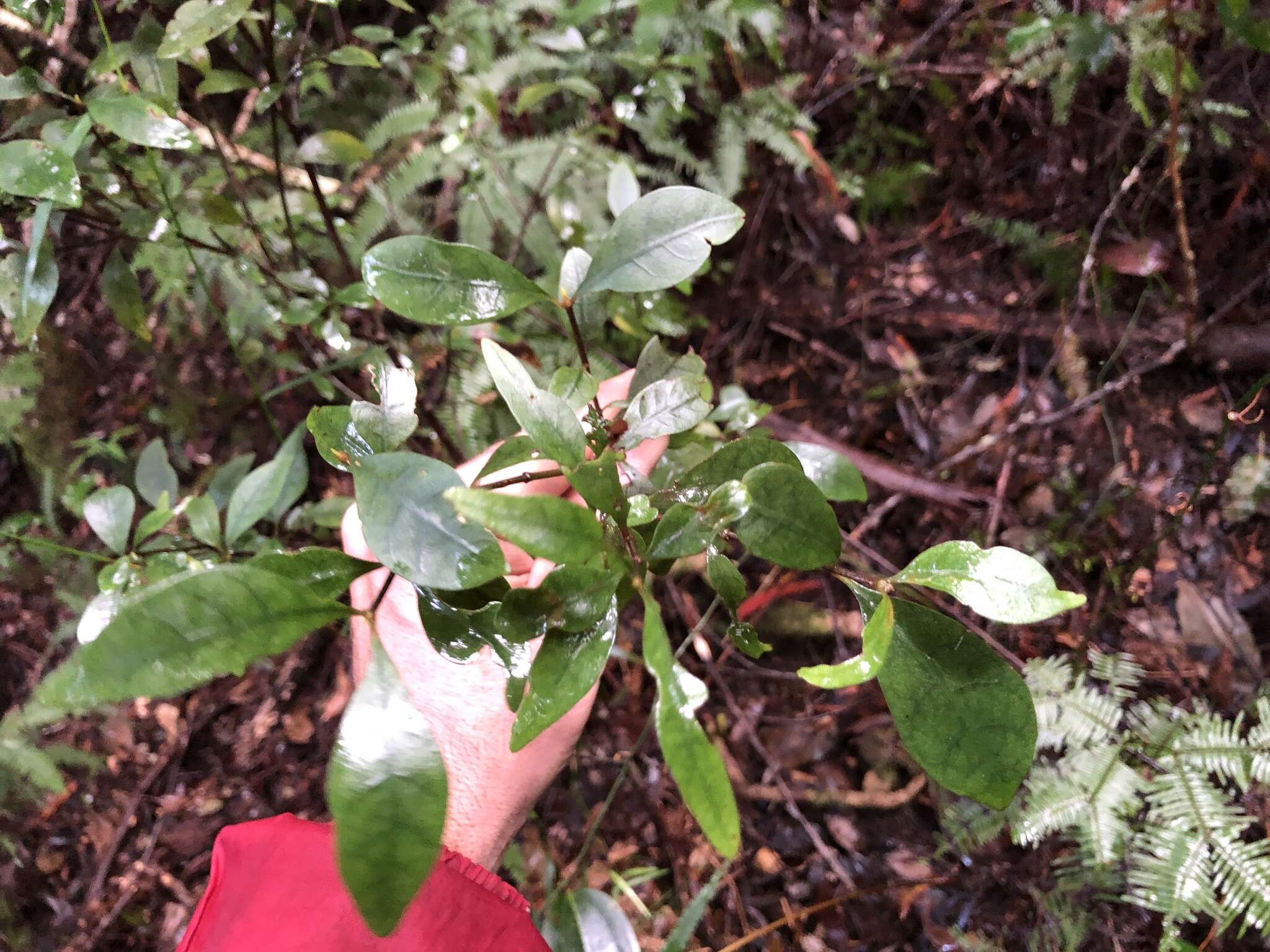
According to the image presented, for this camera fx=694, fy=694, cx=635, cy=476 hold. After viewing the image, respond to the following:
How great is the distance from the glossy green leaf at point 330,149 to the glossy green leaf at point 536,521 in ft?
3.41

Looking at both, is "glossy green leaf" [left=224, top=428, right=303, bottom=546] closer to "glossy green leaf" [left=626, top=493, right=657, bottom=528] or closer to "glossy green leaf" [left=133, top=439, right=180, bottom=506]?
"glossy green leaf" [left=133, top=439, right=180, bottom=506]

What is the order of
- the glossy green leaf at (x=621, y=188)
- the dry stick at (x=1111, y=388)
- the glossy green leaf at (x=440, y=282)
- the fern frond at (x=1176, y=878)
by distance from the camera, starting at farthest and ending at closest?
1. the dry stick at (x=1111, y=388)
2. the fern frond at (x=1176, y=878)
3. the glossy green leaf at (x=621, y=188)
4. the glossy green leaf at (x=440, y=282)

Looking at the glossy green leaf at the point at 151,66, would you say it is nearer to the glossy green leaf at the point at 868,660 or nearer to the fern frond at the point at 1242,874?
the glossy green leaf at the point at 868,660

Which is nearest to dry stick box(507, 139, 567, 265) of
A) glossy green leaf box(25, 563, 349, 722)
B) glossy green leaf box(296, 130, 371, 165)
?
glossy green leaf box(296, 130, 371, 165)

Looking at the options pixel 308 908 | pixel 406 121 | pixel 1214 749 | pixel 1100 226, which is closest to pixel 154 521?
pixel 308 908

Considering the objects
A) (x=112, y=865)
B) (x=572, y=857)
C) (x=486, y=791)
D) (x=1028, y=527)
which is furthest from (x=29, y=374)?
(x=1028, y=527)

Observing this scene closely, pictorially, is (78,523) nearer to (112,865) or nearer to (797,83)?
(112,865)

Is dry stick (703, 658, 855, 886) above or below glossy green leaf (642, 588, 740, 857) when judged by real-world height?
below

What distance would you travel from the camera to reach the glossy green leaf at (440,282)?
2.12 ft

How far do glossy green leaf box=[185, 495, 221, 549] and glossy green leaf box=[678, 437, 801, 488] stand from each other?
33.1 inches

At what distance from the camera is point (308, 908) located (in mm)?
769

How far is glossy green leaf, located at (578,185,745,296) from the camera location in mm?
688

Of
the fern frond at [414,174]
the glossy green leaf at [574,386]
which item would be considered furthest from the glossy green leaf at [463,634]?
the fern frond at [414,174]

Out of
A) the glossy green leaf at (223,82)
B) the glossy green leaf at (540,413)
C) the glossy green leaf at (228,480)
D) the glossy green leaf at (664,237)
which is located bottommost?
the glossy green leaf at (228,480)
